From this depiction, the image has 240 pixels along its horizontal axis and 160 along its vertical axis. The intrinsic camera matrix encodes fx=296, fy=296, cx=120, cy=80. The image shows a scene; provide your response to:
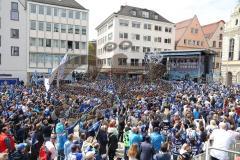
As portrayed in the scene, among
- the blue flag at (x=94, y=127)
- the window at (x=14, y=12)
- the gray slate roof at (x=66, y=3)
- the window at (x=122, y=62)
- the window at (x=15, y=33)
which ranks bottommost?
the blue flag at (x=94, y=127)

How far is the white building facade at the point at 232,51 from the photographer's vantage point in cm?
4778

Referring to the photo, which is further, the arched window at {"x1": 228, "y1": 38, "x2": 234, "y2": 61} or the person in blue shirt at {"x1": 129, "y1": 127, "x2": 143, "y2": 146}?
the arched window at {"x1": 228, "y1": 38, "x2": 234, "y2": 61}

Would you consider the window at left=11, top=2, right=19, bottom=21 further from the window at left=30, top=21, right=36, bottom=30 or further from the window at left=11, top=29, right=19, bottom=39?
the window at left=30, top=21, right=36, bottom=30

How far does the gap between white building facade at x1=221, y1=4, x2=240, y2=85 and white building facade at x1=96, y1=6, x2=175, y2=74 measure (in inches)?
646

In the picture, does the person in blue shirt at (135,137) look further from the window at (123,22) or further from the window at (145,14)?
the window at (145,14)

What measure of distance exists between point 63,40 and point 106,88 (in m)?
30.5

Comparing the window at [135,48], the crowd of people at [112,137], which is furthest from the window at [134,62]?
the crowd of people at [112,137]

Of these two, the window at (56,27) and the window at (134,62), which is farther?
the window at (134,62)

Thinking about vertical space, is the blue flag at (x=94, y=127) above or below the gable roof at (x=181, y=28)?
below

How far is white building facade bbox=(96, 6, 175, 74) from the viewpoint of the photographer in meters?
61.2

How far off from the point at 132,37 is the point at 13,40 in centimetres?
2447

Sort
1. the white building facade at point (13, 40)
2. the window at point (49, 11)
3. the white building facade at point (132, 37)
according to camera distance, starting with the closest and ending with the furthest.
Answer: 1. the white building facade at point (13, 40)
2. the window at point (49, 11)
3. the white building facade at point (132, 37)

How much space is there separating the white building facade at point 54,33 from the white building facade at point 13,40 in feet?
3.98

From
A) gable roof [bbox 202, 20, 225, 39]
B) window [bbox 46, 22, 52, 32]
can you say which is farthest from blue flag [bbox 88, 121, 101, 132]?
gable roof [bbox 202, 20, 225, 39]
